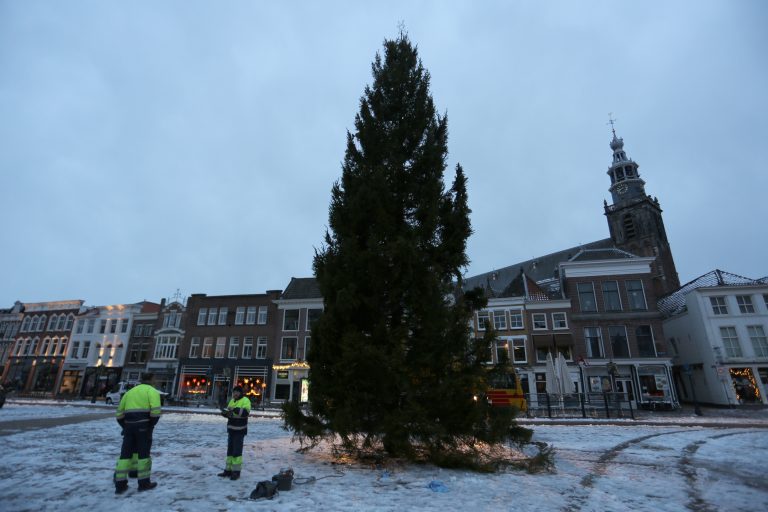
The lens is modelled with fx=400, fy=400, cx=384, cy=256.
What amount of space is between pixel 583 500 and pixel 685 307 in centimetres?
3842

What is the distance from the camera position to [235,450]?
24.7 ft

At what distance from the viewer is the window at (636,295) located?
112ft

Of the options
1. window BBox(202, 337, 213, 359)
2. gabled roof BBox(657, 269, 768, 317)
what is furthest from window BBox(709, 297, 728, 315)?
window BBox(202, 337, 213, 359)

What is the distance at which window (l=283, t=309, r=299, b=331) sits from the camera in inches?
1595

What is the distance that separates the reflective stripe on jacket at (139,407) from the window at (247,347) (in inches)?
1406

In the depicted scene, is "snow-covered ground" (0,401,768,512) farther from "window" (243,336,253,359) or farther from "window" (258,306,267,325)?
"window" (258,306,267,325)

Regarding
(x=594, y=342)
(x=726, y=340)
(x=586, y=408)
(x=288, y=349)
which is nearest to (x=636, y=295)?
(x=594, y=342)

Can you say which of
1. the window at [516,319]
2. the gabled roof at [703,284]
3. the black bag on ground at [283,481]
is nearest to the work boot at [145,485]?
the black bag on ground at [283,481]

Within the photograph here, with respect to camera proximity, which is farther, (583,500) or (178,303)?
(178,303)

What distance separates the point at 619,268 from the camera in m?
35.3

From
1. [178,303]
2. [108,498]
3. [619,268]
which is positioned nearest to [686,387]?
[619,268]

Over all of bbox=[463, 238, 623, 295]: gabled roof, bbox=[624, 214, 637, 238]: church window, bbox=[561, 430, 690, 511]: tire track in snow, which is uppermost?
bbox=[624, 214, 637, 238]: church window

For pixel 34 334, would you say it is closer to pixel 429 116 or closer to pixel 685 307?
pixel 429 116

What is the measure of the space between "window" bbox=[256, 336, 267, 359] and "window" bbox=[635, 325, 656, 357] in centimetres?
3391
